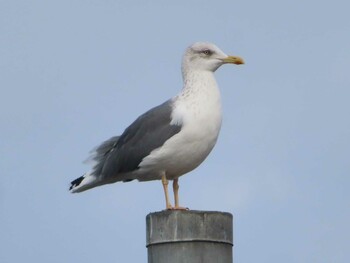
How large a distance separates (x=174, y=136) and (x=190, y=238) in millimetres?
2822

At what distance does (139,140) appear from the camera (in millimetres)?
11523

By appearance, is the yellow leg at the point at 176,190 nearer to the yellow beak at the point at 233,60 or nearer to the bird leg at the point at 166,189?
the bird leg at the point at 166,189

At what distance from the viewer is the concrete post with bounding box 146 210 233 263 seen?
8.38 metres

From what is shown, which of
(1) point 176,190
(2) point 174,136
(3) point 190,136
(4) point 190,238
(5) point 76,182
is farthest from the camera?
(5) point 76,182

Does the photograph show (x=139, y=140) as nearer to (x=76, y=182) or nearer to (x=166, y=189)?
(x=166, y=189)

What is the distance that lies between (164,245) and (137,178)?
3.17 metres

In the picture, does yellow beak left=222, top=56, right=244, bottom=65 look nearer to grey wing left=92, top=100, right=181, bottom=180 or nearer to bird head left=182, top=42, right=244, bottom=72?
bird head left=182, top=42, right=244, bottom=72

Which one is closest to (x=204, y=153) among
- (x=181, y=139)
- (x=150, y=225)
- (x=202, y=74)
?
(x=181, y=139)

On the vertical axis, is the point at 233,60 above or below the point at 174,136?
above

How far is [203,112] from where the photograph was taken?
36.6 feet

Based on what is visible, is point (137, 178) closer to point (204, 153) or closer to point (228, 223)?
point (204, 153)

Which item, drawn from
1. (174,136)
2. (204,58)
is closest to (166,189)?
(174,136)

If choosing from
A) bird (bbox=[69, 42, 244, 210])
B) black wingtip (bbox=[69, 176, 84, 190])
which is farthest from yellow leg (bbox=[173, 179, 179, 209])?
black wingtip (bbox=[69, 176, 84, 190])

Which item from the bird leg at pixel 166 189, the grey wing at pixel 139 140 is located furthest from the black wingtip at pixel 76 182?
the bird leg at pixel 166 189
